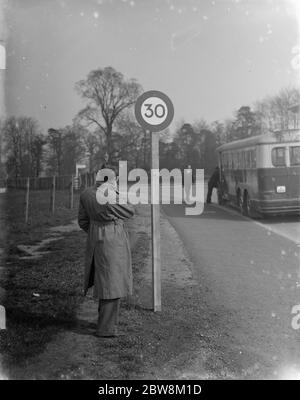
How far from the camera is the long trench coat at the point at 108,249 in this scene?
4773mm

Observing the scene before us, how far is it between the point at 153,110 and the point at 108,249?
1.79 m

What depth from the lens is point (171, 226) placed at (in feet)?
48.0

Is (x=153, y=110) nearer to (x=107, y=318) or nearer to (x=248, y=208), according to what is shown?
(x=107, y=318)

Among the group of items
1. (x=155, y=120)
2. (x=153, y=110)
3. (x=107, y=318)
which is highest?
(x=153, y=110)

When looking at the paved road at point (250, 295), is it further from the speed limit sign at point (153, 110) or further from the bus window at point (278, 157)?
the bus window at point (278, 157)

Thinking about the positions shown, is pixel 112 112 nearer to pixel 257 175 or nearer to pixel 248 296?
pixel 248 296

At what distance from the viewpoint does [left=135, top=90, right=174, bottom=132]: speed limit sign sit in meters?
5.62

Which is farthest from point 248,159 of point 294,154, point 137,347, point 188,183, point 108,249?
point 137,347

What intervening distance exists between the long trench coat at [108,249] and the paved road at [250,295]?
3.49 ft

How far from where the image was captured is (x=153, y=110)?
18.5 feet

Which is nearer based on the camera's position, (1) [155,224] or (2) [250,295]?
(1) [155,224]
